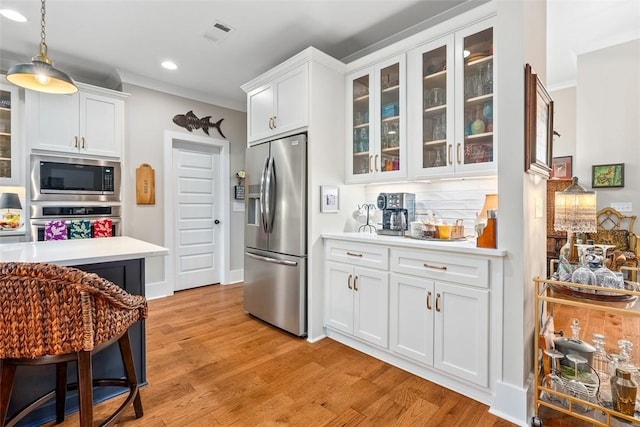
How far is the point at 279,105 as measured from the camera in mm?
2943

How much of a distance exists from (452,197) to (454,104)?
0.75 metres

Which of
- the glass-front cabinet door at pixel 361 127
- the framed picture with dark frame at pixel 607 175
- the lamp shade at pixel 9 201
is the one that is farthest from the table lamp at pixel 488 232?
the lamp shade at pixel 9 201

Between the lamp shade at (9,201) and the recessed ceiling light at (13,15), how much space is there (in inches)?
64.3

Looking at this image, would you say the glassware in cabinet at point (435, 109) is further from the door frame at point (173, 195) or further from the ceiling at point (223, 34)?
the door frame at point (173, 195)

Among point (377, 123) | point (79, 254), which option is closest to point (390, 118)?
point (377, 123)

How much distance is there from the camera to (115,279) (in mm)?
1840

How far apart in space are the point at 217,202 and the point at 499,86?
12.8ft

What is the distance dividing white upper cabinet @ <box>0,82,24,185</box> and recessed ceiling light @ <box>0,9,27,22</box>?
0.85m

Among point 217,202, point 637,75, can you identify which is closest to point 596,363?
point 637,75

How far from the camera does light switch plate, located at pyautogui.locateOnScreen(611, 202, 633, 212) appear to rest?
3.92 m

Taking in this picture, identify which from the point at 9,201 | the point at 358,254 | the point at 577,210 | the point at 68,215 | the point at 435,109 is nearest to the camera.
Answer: the point at 577,210

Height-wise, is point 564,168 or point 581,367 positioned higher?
point 564,168

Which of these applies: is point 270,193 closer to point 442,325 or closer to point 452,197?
point 452,197

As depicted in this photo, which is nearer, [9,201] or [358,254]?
[358,254]
